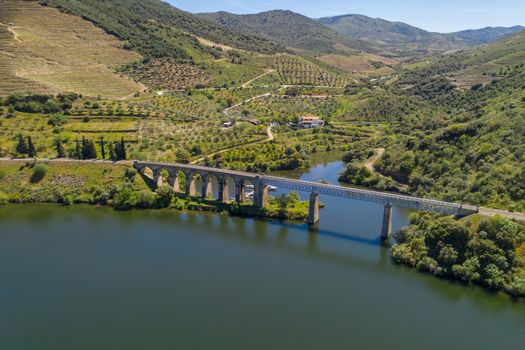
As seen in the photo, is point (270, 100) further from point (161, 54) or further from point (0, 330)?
point (0, 330)

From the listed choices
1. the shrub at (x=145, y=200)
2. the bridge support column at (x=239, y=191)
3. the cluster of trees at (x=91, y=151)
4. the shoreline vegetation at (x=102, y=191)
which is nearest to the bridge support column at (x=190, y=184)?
the shoreline vegetation at (x=102, y=191)

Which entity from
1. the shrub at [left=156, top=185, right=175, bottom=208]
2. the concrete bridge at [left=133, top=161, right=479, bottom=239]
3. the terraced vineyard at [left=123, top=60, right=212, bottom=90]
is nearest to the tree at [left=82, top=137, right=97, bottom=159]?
the concrete bridge at [left=133, top=161, right=479, bottom=239]

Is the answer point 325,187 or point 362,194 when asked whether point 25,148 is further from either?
point 362,194

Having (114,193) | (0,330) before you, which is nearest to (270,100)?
(114,193)

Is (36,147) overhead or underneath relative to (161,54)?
underneath

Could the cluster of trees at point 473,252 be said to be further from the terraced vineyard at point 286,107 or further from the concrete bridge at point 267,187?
the terraced vineyard at point 286,107

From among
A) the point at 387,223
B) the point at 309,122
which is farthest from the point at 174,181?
the point at 309,122

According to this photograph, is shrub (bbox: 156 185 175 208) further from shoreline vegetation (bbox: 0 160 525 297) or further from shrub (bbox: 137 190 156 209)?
shrub (bbox: 137 190 156 209)
